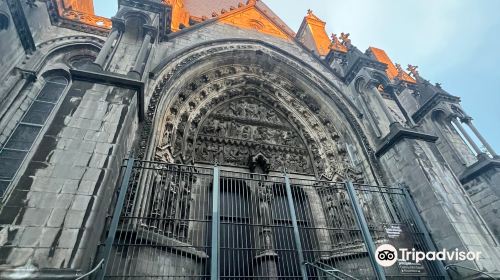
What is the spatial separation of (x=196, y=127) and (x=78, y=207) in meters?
4.51

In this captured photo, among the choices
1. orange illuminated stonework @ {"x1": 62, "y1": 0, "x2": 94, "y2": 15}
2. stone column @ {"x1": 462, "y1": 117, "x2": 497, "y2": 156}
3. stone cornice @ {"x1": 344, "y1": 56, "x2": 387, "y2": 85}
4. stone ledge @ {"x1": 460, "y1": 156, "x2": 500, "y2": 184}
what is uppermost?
orange illuminated stonework @ {"x1": 62, "y1": 0, "x2": 94, "y2": 15}

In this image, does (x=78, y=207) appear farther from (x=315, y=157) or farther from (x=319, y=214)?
(x=315, y=157)

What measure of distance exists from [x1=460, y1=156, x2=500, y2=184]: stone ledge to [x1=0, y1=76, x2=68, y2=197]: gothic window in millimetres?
12277

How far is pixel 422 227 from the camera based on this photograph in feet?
17.9

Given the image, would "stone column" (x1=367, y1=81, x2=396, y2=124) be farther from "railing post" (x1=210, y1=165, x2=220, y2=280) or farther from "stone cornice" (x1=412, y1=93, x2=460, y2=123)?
"railing post" (x1=210, y1=165, x2=220, y2=280)

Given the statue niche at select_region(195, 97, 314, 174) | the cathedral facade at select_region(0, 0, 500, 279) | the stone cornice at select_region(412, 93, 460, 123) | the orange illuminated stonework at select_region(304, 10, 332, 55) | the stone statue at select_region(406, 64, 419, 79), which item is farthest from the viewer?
the orange illuminated stonework at select_region(304, 10, 332, 55)

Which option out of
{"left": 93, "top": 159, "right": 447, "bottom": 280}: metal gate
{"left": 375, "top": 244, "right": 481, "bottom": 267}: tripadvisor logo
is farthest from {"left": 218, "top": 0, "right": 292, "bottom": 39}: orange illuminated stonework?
{"left": 375, "top": 244, "right": 481, "bottom": 267}: tripadvisor logo

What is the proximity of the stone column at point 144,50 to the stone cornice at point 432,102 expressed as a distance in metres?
10.5

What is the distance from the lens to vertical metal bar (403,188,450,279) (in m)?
4.87

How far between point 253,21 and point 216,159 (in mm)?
7072

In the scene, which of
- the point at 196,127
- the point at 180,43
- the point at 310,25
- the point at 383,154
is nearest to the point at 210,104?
the point at 196,127

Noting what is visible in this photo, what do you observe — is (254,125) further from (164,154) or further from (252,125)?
(164,154)

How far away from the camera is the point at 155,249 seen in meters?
4.21

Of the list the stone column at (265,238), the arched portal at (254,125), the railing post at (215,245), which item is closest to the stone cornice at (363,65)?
the arched portal at (254,125)
